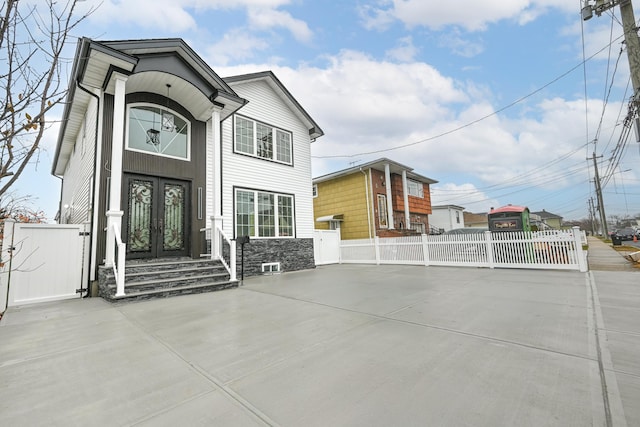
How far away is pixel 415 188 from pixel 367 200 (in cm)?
598

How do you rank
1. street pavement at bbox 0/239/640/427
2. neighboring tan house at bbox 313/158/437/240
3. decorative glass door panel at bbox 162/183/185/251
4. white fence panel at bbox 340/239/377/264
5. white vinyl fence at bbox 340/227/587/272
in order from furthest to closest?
neighboring tan house at bbox 313/158/437/240
white fence panel at bbox 340/239/377/264
white vinyl fence at bbox 340/227/587/272
decorative glass door panel at bbox 162/183/185/251
street pavement at bbox 0/239/640/427

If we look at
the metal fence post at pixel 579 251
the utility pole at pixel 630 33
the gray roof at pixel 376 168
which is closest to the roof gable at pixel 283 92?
the gray roof at pixel 376 168

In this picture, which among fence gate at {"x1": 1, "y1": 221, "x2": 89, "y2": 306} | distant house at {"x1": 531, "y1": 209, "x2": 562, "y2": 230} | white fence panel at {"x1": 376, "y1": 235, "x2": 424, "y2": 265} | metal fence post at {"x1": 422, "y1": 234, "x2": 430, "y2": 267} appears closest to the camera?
fence gate at {"x1": 1, "y1": 221, "x2": 89, "y2": 306}

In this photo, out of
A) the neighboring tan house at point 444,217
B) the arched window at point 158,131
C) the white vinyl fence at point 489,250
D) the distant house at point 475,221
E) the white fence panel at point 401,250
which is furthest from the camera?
the distant house at point 475,221

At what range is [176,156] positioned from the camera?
712cm

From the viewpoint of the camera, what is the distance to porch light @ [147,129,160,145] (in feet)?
22.1


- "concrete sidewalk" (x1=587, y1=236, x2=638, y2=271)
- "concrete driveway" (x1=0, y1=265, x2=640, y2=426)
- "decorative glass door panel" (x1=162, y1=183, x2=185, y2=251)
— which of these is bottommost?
"concrete sidewalk" (x1=587, y1=236, x2=638, y2=271)

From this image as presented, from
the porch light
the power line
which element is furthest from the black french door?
the power line

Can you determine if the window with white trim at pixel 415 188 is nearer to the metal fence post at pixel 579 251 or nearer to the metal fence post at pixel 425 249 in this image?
the metal fence post at pixel 425 249

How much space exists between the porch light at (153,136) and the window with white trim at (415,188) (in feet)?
51.1

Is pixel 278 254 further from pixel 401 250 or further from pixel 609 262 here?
pixel 609 262

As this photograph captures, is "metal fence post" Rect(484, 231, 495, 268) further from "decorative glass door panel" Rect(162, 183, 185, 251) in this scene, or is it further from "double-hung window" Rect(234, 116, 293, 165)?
"decorative glass door panel" Rect(162, 183, 185, 251)

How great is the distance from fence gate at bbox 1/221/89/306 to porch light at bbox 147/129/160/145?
2.49 metres

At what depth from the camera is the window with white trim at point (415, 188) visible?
60.9 ft
